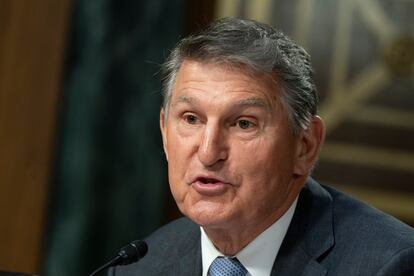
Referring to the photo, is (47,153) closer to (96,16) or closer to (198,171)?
(96,16)

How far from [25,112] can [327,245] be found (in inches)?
96.5

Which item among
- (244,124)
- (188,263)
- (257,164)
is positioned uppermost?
(244,124)

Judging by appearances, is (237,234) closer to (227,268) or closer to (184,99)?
(227,268)

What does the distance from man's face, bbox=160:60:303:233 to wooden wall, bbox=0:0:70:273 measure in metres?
2.15

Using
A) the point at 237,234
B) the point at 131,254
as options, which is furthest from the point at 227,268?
the point at 131,254

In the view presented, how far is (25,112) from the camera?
4969 millimetres

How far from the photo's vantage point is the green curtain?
5.14 m

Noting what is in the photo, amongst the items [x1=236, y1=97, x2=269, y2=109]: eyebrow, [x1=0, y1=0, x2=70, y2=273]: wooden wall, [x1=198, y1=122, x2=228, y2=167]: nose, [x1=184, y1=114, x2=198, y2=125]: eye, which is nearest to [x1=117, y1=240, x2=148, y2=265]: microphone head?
[x1=198, y1=122, x2=228, y2=167]: nose

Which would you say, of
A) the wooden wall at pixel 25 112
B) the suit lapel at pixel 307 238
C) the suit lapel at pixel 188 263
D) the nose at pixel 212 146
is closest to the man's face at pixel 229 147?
the nose at pixel 212 146

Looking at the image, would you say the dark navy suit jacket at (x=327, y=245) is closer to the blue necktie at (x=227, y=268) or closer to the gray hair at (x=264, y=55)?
the blue necktie at (x=227, y=268)

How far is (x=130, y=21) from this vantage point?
17.3 feet

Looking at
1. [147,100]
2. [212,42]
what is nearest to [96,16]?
[147,100]

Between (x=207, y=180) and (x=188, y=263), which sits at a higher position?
(x=207, y=180)

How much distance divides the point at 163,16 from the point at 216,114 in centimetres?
259
